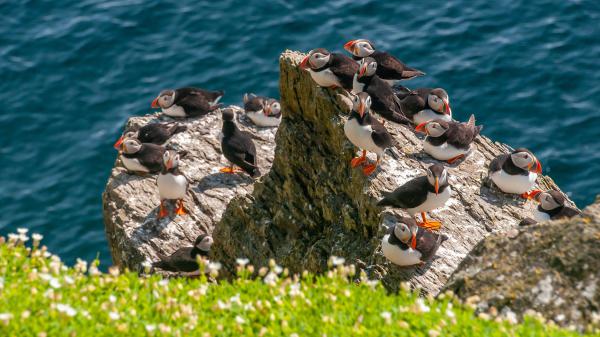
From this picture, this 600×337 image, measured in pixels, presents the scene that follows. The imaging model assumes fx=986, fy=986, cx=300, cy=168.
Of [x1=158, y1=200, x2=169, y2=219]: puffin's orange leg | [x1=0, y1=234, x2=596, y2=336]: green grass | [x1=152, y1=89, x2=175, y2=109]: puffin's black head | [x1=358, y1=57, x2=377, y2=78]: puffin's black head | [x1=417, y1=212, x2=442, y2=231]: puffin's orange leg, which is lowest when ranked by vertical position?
[x1=158, y1=200, x2=169, y2=219]: puffin's orange leg

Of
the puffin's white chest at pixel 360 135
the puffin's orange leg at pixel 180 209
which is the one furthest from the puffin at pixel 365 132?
the puffin's orange leg at pixel 180 209

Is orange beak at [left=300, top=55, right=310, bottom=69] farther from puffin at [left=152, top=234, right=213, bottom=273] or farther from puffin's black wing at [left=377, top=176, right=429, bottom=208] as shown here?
puffin at [left=152, top=234, right=213, bottom=273]

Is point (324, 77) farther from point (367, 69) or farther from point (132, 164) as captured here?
point (132, 164)

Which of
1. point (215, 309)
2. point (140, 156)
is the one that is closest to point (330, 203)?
point (140, 156)

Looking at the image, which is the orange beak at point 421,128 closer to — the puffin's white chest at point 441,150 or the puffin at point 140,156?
the puffin's white chest at point 441,150

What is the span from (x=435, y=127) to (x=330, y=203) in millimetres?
2363

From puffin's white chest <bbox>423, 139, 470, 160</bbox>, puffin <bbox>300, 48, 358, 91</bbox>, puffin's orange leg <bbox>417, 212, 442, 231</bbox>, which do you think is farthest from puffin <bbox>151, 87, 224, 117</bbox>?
puffin's orange leg <bbox>417, 212, 442, 231</bbox>

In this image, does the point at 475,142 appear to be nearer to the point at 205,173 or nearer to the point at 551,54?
the point at 205,173

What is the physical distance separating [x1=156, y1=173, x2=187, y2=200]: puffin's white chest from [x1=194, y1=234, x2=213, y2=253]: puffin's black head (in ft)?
4.82

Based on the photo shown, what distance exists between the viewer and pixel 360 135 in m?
15.1

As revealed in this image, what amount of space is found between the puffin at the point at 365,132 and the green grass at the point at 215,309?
5567 mm

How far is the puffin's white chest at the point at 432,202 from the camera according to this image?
1450cm

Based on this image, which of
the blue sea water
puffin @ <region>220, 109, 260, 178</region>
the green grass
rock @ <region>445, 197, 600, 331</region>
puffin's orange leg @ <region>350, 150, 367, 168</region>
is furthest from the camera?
the blue sea water

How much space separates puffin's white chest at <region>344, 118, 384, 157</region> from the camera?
15.1 m
